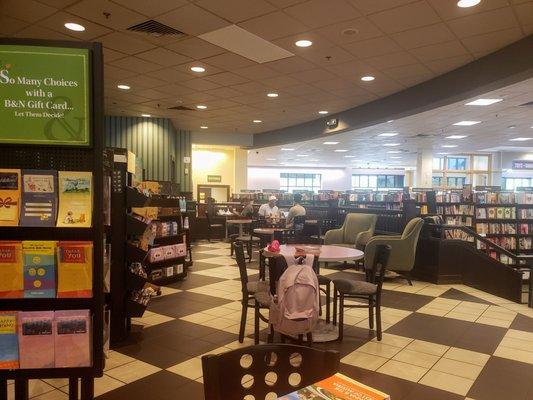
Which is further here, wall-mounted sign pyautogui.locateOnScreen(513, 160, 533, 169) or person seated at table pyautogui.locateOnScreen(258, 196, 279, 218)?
wall-mounted sign pyautogui.locateOnScreen(513, 160, 533, 169)

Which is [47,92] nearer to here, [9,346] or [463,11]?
[9,346]

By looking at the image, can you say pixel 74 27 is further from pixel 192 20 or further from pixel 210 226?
pixel 210 226

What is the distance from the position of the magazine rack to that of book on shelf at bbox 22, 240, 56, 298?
0.05 m

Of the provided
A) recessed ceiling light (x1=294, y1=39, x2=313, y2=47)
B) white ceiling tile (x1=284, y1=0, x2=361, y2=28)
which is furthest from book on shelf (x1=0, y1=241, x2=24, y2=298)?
recessed ceiling light (x1=294, y1=39, x2=313, y2=47)

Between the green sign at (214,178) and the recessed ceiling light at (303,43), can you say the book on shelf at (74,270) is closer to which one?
the recessed ceiling light at (303,43)

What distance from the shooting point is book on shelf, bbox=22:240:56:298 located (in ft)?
6.15

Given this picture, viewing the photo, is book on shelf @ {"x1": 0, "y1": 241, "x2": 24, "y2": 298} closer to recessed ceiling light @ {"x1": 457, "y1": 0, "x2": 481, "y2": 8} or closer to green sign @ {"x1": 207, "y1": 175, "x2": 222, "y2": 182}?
recessed ceiling light @ {"x1": 457, "y1": 0, "x2": 481, "y2": 8}

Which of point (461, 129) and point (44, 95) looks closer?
point (44, 95)

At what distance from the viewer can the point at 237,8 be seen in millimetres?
4461

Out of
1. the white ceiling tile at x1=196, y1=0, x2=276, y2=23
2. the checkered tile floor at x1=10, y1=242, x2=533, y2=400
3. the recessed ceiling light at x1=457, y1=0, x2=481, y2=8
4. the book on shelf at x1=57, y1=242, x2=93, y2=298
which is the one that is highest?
the recessed ceiling light at x1=457, y1=0, x2=481, y2=8

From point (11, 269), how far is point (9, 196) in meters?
0.34

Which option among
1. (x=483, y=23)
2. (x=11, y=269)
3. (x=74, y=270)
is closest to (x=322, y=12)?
(x=483, y=23)

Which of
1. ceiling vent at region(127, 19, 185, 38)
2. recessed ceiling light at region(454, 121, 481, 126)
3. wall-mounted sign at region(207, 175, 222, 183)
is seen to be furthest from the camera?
wall-mounted sign at region(207, 175, 222, 183)

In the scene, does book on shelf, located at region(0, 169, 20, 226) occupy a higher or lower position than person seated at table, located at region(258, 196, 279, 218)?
higher
